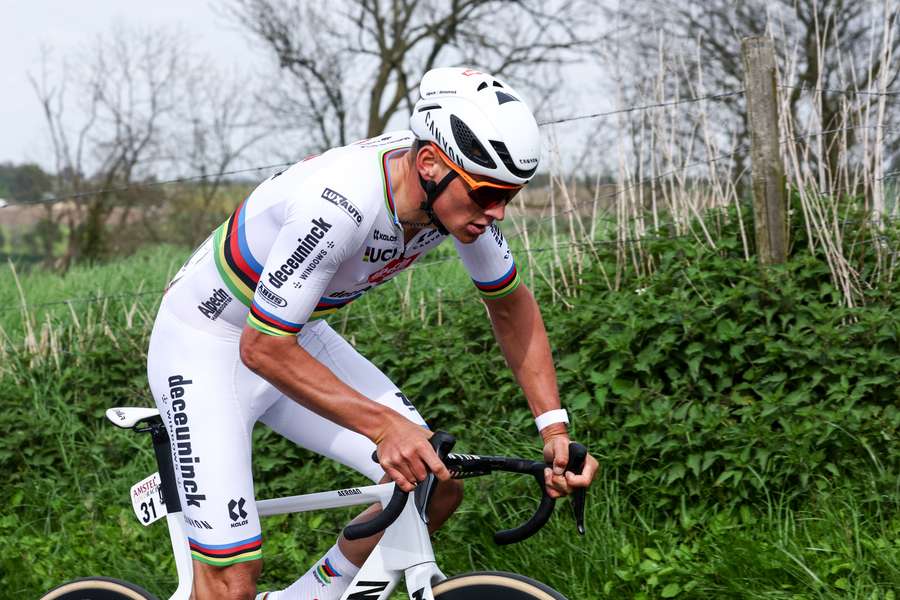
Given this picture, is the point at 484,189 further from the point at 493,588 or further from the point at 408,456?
the point at 493,588

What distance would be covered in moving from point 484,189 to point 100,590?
1851 millimetres

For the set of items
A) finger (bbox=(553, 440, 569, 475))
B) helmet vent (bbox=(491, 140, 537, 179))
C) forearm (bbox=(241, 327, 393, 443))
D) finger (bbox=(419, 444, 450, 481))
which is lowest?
finger (bbox=(553, 440, 569, 475))

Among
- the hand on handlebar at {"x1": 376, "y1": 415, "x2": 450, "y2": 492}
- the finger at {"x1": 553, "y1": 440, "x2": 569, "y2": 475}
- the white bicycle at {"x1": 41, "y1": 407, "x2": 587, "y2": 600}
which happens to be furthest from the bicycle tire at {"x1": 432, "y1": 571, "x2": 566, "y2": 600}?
the hand on handlebar at {"x1": 376, "y1": 415, "x2": 450, "y2": 492}

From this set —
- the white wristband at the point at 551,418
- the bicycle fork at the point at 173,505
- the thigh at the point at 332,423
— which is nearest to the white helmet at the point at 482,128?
the white wristband at the point at 551,418

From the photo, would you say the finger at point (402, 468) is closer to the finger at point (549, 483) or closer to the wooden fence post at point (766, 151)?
the finger at point (549, 483)

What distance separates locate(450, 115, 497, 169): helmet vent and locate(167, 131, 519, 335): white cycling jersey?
0.92ft

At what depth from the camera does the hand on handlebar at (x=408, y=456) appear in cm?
229

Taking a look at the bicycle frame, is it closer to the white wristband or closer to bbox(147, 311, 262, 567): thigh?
bbox(147, 311, 262, 567): thigh

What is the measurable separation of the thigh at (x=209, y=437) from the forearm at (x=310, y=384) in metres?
0.43

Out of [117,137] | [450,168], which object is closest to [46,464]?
[450,168]

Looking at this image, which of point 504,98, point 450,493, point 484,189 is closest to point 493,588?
point 450,493

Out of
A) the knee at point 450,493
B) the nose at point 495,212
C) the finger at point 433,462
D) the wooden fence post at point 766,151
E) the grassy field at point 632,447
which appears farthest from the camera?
the wooden fence post at point 766,151

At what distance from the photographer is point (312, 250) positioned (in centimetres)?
249

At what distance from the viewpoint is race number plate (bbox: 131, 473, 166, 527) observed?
10.1 ft
